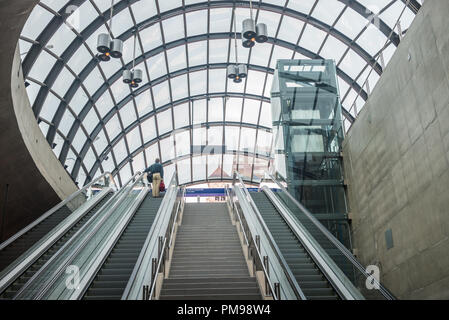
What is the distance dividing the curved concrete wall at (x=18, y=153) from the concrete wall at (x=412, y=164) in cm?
770

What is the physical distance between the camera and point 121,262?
902 cm

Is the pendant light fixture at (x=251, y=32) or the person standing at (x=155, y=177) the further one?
the person standing at (x=155, y=177)

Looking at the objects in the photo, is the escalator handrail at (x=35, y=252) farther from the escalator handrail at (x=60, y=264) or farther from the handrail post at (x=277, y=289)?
the handrail post at (x=277, y=289)

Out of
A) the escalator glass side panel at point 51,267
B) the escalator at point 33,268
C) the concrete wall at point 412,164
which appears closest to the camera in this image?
the escalator glass side panel at point 51,267

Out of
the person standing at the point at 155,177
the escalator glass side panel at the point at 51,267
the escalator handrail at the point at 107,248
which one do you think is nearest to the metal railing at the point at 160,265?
the escalator handrail at the point at 107,248

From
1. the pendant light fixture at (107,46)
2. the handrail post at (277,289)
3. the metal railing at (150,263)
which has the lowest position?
the handrail post at (277,289)

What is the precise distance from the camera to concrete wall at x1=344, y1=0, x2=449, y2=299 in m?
7.64

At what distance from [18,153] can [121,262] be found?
5331mm

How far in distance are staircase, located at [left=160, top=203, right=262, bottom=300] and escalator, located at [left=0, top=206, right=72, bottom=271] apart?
3431mm

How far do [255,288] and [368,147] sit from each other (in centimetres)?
597

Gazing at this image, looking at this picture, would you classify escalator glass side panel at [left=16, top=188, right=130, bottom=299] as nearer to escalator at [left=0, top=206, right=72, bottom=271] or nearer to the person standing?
→ escalator at [left=0, top=206, right=72, bottom=271]

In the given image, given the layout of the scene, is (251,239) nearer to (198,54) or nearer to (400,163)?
(400,163)

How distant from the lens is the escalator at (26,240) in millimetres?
9820
